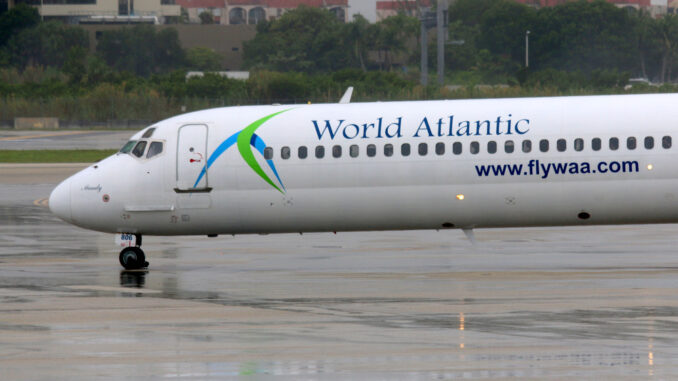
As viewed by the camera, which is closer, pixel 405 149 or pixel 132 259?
pixel 405 149

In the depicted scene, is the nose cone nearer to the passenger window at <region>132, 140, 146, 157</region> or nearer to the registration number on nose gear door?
the registration number on nose gear door

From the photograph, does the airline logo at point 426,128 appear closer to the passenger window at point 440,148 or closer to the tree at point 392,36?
the passenger window at point 440,148

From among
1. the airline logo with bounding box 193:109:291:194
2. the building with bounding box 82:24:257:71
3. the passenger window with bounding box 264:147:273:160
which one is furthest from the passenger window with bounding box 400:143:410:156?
the building with bounding box 82:24:257:71

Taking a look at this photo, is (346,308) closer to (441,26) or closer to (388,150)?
(388,150)

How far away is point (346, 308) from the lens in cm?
1844

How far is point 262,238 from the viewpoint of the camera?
97.2ft

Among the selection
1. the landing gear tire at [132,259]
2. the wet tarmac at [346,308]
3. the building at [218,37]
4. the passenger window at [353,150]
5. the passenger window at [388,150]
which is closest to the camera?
the wet tarmac at [346,308]

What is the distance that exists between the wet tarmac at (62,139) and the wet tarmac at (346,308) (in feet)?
132

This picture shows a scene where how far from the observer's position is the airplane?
899 inches

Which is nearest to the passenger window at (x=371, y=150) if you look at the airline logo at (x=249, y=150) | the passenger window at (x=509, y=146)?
the airline logo at (x=249, y=150)

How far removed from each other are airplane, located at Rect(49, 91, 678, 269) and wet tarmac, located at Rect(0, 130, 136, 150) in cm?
4290

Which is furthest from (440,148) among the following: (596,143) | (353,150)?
(596,143)

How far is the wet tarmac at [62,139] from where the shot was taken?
69.1m

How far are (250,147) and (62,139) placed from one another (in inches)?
2131
